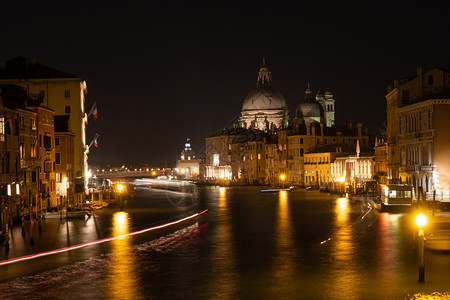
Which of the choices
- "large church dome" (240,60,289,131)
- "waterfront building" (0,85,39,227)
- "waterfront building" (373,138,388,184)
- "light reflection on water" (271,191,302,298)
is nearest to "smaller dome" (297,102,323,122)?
"large church dome" (240,60,289,131)

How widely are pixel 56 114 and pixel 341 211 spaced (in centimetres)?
3389

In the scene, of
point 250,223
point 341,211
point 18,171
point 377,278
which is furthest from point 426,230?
point 18,171

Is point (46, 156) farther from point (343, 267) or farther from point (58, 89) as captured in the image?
point (343, 267)

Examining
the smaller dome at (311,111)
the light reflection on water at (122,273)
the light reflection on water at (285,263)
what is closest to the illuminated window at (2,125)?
the light reflection on water at (122,273)

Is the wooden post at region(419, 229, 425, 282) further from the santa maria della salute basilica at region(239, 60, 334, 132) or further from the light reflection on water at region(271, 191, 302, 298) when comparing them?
the santa maria della salute basilica at region(239, 60, 334, 132)

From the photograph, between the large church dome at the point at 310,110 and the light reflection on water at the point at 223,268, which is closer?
the light reflection on water at the point at 223,268

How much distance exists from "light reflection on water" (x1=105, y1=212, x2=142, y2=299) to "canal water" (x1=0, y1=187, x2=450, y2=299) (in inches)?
1.1

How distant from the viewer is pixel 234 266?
2328 centimetres

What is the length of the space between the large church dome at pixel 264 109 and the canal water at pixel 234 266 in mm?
145145

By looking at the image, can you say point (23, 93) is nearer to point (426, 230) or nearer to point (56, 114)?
point (56, 114)

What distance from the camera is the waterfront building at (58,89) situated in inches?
2685

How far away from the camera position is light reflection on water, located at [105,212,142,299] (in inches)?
741

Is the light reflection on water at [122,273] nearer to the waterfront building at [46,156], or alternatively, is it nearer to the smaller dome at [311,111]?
the waterfront building at [46,156]

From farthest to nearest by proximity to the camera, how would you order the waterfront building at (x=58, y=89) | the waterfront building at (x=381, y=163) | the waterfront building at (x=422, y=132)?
the waterfront building at (x=381, y=163), the waterfront building at (x=58, y=89), the waterfront building at (x=422, y=132)
